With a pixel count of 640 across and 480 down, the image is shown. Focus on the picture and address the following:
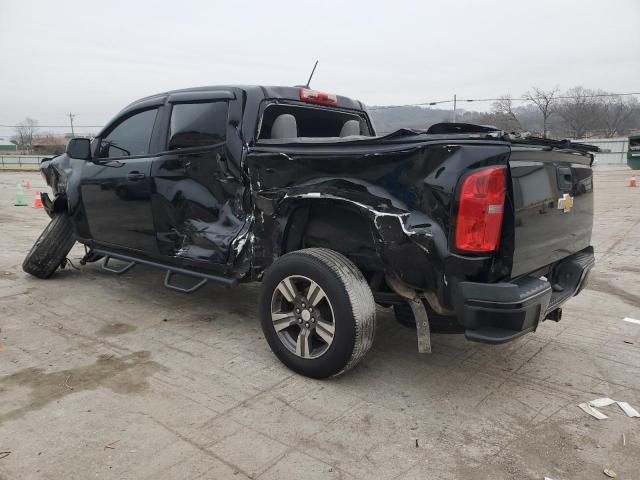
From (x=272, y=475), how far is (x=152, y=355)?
166cm

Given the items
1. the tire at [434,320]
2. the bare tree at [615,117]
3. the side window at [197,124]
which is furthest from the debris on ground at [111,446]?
the bare tree at [615,117]

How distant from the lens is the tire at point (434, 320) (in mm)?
3053

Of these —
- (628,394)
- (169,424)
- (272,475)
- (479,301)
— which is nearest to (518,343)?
(628,394)

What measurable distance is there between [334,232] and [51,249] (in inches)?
147

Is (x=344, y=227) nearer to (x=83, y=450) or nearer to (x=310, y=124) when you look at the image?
(x=310, y=124)

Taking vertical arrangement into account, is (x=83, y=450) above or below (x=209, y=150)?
below

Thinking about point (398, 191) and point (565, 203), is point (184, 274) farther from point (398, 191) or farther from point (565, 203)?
point (565, 203)

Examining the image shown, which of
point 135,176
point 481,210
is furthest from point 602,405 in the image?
point 135,176

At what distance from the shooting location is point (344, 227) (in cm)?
333

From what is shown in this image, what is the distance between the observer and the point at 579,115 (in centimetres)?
5616

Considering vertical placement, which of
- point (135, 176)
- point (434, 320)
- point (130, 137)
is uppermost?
point (130, 137)

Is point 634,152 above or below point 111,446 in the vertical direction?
above

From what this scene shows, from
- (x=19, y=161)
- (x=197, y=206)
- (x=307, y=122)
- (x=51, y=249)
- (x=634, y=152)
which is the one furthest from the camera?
(x=19, y=161)

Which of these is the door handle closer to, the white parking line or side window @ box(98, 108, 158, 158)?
side window @ box(98, 108, 158, 158)
